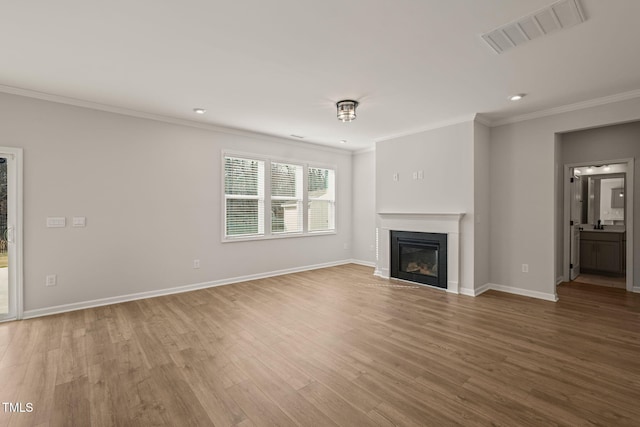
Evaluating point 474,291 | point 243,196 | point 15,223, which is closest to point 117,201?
point 15,223

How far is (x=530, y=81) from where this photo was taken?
3260mm

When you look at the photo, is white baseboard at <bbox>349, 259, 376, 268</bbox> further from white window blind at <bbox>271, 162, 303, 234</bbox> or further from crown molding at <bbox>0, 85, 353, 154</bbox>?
crown molding at <bbox>0, 85, 353, 154</bbox>

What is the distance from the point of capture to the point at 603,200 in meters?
6.00

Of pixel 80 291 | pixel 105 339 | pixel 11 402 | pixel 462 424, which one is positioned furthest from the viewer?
pixel 80 291

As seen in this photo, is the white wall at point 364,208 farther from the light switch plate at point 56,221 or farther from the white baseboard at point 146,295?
the light switch plate at point 56,221

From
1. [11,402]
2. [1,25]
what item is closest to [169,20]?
[1,25]

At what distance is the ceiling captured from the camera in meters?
2.10

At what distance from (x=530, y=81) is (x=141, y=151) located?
17.0 ft

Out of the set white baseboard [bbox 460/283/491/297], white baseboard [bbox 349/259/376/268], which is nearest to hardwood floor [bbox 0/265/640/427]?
white baseboard [bbox 460/283/491/297]

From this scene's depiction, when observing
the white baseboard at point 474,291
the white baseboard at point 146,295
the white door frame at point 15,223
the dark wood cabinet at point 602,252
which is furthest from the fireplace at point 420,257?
the white door frame at point 15,223

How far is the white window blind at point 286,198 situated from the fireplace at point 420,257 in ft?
6.80

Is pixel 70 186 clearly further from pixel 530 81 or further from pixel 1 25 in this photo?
pixel 530 81

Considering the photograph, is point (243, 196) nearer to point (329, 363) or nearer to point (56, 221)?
point (56, 221)

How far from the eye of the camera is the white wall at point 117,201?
3.61 metres
